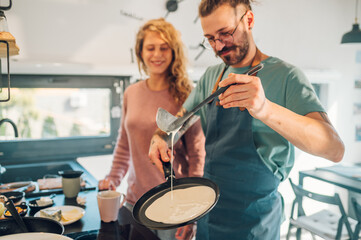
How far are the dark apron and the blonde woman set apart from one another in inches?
12.5

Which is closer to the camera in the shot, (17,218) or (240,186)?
(17,218)

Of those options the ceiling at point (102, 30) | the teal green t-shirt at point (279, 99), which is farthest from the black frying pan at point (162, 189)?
the ceiling at point (102, 30)

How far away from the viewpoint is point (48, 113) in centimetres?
247

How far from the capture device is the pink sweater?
5.08ft

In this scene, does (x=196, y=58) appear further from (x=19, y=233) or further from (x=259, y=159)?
(x=19, y=233)

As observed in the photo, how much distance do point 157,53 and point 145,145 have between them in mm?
485

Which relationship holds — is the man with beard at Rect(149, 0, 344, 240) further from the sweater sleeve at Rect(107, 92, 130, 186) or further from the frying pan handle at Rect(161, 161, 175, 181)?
the sweater sleeve at Rect(107, 92, 130, 186)

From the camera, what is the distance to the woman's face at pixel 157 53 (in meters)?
1.64

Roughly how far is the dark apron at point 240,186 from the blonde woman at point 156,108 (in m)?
0.32

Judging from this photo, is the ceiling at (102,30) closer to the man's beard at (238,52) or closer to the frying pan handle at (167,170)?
the man's beard at (238,52)

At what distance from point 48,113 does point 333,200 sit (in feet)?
7.61

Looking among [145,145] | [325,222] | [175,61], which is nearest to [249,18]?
[175,61]

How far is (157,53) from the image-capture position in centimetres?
164

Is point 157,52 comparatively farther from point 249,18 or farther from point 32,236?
point 32,236
